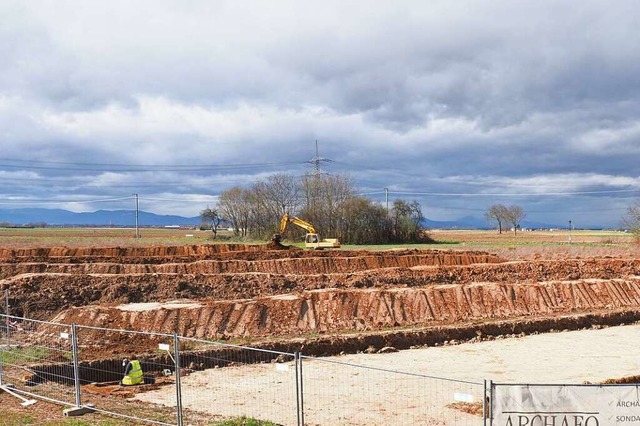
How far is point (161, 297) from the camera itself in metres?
25.4

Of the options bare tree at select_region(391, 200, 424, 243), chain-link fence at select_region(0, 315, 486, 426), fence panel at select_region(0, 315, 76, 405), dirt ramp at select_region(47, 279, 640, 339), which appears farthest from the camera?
bare tree at select_region(391, 200, 424, 243)

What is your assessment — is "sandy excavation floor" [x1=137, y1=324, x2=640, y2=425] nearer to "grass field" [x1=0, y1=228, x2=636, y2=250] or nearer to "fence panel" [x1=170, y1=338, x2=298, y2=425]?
"fence panel" [x1=170, y1=338, x2=298, y2=425]

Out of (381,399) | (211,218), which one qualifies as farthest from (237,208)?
(381,399)

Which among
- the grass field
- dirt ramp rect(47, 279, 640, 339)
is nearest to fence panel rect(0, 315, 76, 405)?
dirt ramp rect(47, 279, 640, 339)

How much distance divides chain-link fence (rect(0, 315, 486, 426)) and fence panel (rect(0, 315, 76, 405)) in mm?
34

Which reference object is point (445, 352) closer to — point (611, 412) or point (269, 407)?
point (269, 407)

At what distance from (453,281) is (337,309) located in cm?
857

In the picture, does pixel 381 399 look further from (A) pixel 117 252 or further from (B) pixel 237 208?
(B) pixel 237 208

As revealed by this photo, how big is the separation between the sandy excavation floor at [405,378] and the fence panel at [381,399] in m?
0.02

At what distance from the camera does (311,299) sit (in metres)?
24.2

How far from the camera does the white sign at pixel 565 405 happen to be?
8.21 meters

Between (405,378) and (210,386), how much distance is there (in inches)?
208

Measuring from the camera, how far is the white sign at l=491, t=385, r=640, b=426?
323 inches

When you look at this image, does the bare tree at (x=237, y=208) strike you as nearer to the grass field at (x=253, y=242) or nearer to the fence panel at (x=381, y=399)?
the grass field at (x=253, y=242)
